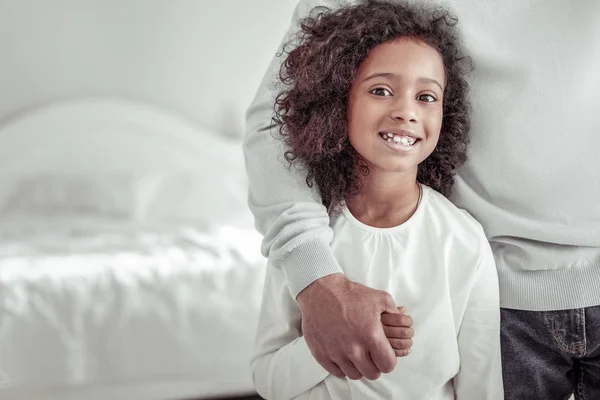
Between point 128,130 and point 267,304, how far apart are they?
89.2 inches

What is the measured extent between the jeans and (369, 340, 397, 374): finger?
27 centimetres

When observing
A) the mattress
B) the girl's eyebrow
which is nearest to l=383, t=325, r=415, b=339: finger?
the girl's eyebrow

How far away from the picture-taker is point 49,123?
124 inches

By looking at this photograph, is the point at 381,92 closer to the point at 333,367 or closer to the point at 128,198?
the point at 333,367

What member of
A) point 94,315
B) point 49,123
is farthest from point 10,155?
point 94,315

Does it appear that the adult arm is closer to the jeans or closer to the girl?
the girl

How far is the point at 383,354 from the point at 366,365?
28 millimetres

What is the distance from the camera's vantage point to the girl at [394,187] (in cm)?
101

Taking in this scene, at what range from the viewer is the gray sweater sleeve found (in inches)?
39.0

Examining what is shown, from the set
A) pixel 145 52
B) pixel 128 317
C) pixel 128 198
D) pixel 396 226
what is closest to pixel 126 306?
pixel 128 317

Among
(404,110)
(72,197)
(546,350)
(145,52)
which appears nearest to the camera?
(404,110)

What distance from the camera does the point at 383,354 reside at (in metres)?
0.88

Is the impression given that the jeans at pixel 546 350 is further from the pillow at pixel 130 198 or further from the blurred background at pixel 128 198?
the pillow at pixel 130 198

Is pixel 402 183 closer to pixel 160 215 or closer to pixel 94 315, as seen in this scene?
pixel 94 315
